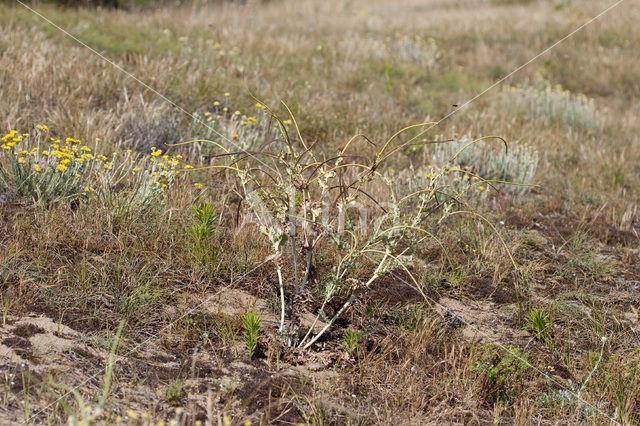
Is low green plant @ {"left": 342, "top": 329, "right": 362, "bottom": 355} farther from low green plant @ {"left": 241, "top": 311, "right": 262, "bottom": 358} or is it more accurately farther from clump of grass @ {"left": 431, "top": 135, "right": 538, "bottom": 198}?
clump of grass @ {"left": 431, "top": 135, "right": 538, "bottom": 198}

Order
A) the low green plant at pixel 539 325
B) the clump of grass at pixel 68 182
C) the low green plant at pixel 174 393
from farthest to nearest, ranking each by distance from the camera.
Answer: the clump of grass at pixel 68 182, the low green plant at pixel 539 325, the low green plant at pixel 174 393

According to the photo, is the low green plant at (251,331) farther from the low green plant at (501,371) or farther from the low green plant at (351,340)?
the low green plant at (501,371)

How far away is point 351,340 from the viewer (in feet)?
9.84

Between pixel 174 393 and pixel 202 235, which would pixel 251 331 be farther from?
pixel 202 235

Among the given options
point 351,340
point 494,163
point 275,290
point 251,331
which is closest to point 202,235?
point 275,290

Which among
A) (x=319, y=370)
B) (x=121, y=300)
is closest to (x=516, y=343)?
(x=319, y=370)

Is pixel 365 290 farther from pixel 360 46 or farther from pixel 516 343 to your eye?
pixel 360 46

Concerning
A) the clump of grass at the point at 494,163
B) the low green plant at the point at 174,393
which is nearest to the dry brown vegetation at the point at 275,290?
the low green plant at the point at 174,393

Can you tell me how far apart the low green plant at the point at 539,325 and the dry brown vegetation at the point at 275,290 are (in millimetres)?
16

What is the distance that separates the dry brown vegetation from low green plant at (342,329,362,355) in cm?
1

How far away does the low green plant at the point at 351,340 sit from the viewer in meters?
2.99

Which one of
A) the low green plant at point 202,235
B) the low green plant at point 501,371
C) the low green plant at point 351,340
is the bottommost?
the low green plant at point 501,371

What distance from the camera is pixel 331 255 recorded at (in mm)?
3803

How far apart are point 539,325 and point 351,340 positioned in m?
1.17
